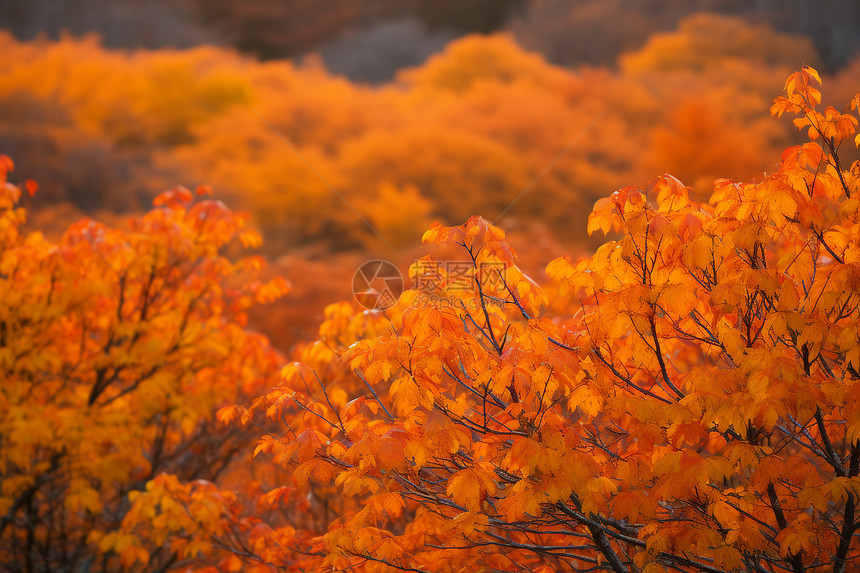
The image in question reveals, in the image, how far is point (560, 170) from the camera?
1573 cm

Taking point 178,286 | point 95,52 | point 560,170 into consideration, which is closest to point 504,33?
point 560,170

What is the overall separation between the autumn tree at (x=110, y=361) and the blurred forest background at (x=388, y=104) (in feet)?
18.8

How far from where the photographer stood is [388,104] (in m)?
19.9

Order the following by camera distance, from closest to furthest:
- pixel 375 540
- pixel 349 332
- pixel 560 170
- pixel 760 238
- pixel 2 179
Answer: pixel 760 238
pixel 375 540
pixel 349 332
pixel 2 179
pixel 560 170

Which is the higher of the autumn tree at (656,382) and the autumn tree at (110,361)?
the autumn tree at (656,382)

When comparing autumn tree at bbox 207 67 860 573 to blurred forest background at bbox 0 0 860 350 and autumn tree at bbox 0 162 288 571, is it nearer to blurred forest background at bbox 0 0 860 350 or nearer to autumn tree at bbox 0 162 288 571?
autumn tree at bbox 0 162 288 571

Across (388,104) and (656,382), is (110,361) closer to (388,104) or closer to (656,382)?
(656,382)

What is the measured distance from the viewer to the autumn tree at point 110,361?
4.86 metres

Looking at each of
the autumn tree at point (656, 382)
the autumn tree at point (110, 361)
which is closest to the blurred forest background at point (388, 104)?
the autumn tree at point (110, 361)

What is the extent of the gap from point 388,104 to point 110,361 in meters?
16.1

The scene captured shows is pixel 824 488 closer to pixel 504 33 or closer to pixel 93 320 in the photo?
pixel 93 320

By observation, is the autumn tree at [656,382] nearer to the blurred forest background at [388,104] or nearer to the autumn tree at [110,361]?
the autumn tree at [110,361]

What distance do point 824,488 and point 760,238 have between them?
0.90 metres

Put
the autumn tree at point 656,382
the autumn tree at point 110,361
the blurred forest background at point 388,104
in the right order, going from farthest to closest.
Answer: the blurred forest background at point 388,104, the autumn tree at point 110,361, the autumn tree at point 656,382
